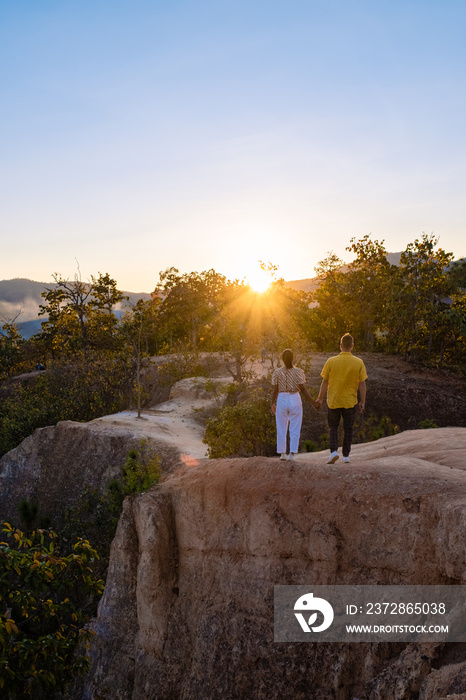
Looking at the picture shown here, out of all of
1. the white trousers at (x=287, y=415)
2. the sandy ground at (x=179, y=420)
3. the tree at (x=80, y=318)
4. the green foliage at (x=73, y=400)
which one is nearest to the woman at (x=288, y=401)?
the white trousers at (x=287, y=415)

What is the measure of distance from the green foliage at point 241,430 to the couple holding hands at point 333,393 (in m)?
8.76

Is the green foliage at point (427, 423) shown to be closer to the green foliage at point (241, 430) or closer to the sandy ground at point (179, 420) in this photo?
the sandy ground at point (179, 420)

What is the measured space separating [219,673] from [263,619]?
1100 millimetres

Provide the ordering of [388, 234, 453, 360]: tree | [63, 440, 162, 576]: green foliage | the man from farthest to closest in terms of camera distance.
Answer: [388, 234, 453, 360]: tree, [63, 440, 162, 576]: green foliage, the man

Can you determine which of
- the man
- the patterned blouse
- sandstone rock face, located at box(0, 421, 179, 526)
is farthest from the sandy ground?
the man

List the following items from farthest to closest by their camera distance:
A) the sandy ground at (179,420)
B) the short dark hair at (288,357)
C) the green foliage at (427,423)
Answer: the green foliage at (427,423) → the sandy ground at (179,420) → the short dark hair at (288,357)

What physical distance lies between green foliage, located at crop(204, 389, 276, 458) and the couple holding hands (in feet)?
28.7

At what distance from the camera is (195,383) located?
32.5m

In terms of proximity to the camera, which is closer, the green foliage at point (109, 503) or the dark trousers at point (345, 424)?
the dark trousers at point (345, 424)

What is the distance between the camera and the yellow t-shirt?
9.23 meters

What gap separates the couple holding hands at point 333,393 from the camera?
9.25 meters

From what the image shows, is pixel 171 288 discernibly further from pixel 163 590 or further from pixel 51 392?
pixel 163 590

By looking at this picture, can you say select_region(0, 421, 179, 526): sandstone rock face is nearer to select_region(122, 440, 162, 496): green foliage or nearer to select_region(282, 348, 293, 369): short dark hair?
select_region(122, 440, 162, 496): green foliage

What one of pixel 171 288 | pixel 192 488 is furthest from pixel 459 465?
pixel 171 288
